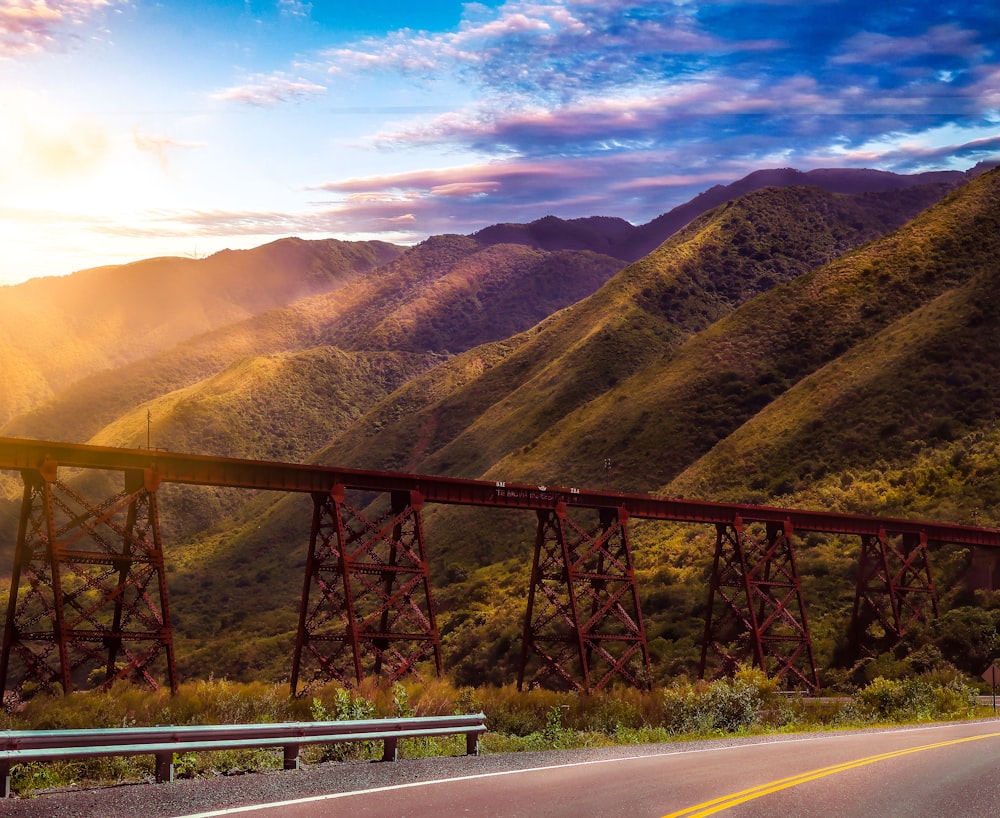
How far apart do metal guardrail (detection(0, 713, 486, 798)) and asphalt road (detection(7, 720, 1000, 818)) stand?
1.26ft

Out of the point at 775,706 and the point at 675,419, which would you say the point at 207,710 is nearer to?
the point at 775,706

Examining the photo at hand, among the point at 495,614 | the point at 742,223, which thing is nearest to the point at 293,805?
the point at 495,614

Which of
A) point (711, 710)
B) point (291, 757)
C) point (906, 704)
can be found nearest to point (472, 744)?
point (291, 757)

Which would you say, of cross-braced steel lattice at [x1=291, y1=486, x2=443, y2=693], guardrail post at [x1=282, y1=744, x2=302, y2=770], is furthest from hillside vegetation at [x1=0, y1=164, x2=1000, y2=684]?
guardrail post at [x1=282, y1=744, x2=302, y2=770]

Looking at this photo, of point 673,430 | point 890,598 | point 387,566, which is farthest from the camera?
point 673,430

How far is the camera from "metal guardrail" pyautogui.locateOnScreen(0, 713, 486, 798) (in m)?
10.8

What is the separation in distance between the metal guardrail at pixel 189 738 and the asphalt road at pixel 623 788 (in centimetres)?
39

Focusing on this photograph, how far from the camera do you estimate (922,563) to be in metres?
72.1

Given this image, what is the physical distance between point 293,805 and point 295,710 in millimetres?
6257

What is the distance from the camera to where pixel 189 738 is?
12.4 metres

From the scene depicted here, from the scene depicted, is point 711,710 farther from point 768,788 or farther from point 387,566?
point 387,566

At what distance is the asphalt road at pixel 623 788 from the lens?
37.2ft

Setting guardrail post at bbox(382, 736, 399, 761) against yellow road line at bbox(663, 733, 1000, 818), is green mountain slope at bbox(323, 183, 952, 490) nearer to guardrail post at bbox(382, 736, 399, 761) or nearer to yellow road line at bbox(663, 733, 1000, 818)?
yellow road line at bbox(663, 733, 1000, 818)

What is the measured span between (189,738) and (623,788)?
4997 mm
